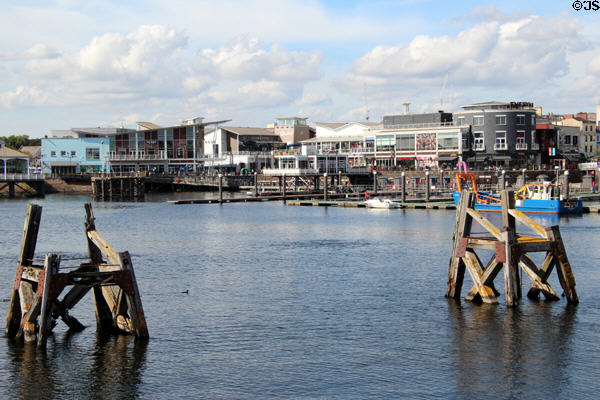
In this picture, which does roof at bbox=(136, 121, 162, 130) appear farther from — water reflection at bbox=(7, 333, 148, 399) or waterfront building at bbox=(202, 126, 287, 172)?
water reflection at bbox=(7, 333, 148, 399)

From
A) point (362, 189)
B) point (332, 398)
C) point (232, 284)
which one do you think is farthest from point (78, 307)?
point (362, 189)

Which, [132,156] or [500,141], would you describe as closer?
[500,141]

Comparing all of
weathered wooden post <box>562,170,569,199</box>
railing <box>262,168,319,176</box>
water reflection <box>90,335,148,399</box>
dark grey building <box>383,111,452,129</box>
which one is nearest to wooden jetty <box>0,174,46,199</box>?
railing <box>262,168,319,176</box>

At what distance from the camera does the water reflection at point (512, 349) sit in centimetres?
2253

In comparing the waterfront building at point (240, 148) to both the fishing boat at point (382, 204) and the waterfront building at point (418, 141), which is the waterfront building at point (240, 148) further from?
the fishing boat at point (382, 204)

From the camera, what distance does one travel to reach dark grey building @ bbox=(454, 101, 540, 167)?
130875 millimetres

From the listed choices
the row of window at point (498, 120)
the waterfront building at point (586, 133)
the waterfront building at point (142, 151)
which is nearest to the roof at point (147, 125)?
the waterfront building at point (142, 151)

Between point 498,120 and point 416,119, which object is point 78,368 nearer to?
point 498,120

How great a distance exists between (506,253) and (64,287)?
1625cm

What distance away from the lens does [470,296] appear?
106ft

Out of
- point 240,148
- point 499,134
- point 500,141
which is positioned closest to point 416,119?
point 499,134

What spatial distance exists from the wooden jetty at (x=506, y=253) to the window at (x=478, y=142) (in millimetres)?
102206

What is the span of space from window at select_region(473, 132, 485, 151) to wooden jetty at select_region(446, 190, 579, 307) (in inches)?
4024

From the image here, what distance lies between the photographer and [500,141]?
13125 cm
